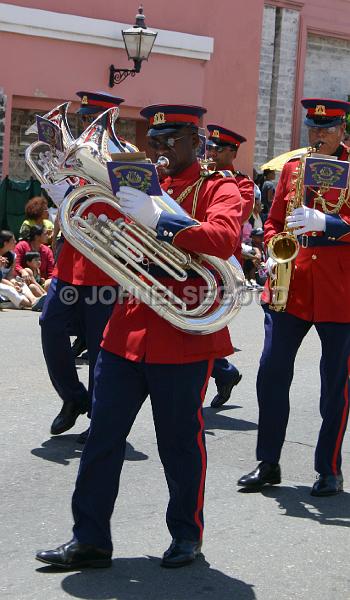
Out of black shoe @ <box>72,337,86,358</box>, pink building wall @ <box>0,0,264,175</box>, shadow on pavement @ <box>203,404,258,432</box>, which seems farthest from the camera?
pink building wall @ <box>0,0,264,175</box>

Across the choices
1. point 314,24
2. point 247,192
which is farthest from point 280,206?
point 314,24

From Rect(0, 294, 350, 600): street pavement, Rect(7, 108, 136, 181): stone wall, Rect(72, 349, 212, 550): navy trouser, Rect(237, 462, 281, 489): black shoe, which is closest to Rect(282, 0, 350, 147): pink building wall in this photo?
Rect(7, 108, 136, 181): stone wall

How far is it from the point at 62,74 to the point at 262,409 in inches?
505

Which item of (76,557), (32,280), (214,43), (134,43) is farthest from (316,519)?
(214,43)

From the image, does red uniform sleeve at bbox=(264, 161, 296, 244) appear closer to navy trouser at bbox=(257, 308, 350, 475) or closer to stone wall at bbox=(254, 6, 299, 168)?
navy trouser at bbox=(257, 308, 350, 475)

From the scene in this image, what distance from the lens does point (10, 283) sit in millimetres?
13219

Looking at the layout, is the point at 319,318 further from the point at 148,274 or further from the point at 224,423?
the point at 224,423

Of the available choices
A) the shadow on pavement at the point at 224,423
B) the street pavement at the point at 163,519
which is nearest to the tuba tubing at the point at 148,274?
the street pavement at the point at 163,519

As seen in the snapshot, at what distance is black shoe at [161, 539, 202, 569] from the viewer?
4.83 m

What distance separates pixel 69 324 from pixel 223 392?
1722 millimetres

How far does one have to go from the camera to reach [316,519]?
567 centimetres

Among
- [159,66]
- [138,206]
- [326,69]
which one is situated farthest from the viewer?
[326,69]

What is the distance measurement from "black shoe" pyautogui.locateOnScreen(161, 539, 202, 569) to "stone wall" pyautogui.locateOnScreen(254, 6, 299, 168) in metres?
17.9

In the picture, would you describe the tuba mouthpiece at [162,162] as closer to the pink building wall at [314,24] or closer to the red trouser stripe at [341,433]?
the red trouser stripe at [341,433]
